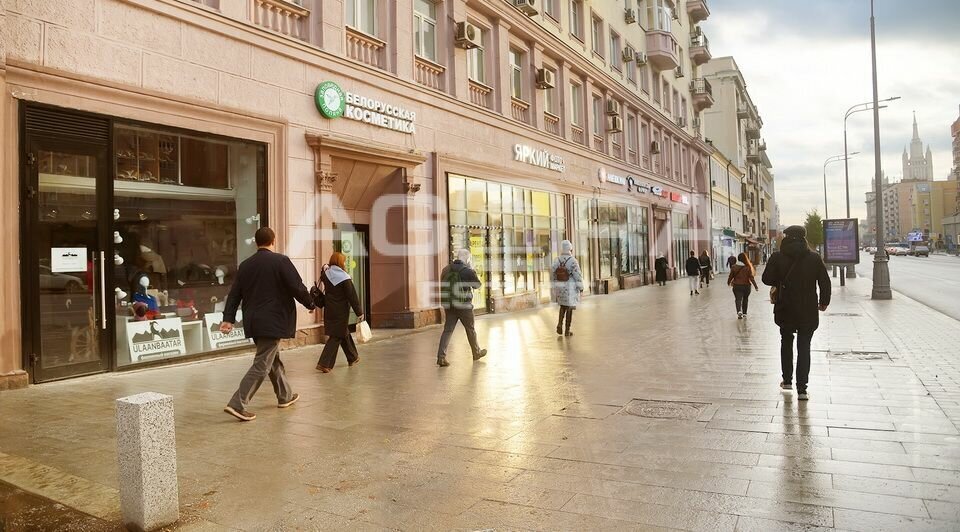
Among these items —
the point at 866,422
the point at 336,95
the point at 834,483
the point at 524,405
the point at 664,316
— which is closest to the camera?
the point at 834,483

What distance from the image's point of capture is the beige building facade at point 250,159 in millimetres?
8219

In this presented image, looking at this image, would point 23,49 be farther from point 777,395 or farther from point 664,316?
point 664,316

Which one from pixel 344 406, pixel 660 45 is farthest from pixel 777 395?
pixel 660 45

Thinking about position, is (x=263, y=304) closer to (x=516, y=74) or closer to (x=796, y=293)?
(x=796, y=293)

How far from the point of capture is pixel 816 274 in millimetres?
6863

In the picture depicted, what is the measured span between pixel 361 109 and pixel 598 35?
1698 cm

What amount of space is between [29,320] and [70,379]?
961mm

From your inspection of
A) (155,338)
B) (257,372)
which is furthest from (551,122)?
(257,372)

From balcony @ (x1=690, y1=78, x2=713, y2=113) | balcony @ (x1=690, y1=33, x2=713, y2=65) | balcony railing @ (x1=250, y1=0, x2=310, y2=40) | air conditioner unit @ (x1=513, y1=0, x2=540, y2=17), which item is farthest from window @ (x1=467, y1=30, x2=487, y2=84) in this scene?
balcony @ (x1=690, y1=33, x2=713, y2=65)

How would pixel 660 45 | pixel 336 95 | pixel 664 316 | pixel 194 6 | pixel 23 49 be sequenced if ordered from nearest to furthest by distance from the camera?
pixel 23 49 < pixel 194 6 < pixel 336 95 < pixel 664 316 < pixel 660 45

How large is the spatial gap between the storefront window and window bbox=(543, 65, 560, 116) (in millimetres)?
12674

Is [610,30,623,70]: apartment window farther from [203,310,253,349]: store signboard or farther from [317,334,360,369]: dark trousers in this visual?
[317,334,360,369]: dark trousers

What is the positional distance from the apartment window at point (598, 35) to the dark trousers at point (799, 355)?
21705 mm

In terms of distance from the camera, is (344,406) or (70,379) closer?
(344,406)
